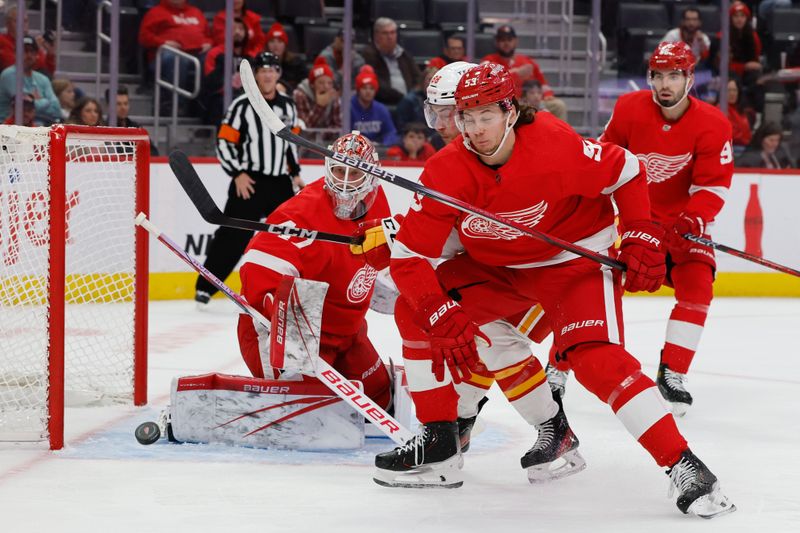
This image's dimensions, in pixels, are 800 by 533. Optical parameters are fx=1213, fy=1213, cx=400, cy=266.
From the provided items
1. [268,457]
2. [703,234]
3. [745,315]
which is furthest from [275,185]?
[268,457]

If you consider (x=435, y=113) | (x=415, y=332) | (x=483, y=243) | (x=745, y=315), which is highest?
(x=435, y=113)

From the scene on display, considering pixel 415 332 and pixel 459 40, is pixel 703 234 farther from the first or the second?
pixel 459 40

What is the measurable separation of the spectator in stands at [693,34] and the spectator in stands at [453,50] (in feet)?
4.26

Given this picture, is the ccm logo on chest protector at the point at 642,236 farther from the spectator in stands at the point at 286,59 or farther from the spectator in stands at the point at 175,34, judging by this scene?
the spectator in stands at the point at 286,59

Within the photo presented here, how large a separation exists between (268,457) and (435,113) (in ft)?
2.95

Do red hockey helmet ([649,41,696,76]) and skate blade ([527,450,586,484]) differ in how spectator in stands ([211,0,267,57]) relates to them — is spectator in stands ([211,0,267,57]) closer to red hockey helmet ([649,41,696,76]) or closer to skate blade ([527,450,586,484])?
red hockey helmet ([649,41,696,76])

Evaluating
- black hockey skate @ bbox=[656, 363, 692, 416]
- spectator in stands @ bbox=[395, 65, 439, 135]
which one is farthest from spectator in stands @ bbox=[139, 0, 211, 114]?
black hockey skate @ bbox=[656, 363, 692, 416]

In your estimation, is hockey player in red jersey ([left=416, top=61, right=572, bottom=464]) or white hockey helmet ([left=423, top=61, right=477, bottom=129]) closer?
hockey player in red jersey ([left=416, top=61, right=572, bottom=464])

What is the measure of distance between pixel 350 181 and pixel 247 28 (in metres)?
3.76

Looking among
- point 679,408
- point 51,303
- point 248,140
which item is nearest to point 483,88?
point 51,303

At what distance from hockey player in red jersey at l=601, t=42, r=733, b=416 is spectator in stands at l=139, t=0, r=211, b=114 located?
309 centimetres

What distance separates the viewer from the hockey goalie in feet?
9.45

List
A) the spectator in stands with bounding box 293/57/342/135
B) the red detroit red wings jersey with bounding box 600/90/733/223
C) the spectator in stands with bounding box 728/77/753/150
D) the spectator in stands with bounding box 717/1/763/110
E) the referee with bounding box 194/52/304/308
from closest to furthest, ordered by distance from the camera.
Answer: the red detroit red wings jersey with bounding box 600/90/733/223, the referee with bounding box 194/52/304/308, the spectator in stands with bounding box 293/57/342/135, the spectator in stands with bounding box 728/77/753/150, the spectator in stands with bounding box 717/1/763/110

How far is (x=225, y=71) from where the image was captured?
6.32m
